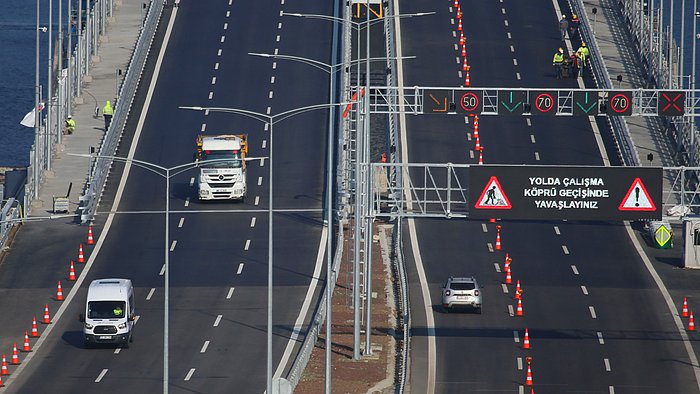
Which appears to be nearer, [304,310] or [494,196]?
[494,196]

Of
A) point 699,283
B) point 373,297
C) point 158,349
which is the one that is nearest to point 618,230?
point 699,283

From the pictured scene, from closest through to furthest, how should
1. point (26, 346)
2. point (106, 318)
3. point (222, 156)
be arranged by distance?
1. point (106, 318)
2. point (26, 346)
3. point (222, 156)

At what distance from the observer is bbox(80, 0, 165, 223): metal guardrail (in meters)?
89.7

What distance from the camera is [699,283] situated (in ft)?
263

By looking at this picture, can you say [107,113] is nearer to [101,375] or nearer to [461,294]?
[461,294]

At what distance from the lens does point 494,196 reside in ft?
216

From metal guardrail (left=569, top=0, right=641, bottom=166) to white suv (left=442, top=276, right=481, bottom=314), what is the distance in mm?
19768

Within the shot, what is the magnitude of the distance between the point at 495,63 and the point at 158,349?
46.1 m

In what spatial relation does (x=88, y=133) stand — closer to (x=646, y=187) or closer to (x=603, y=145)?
(x=603, y=145)

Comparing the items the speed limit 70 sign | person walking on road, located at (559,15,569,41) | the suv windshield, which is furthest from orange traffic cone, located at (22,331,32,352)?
person walking on road, located at (559,15,569,41)

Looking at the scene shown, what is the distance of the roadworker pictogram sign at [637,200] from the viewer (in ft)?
214

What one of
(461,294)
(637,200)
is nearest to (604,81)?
(461,294)

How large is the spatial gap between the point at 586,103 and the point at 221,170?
70.2ft

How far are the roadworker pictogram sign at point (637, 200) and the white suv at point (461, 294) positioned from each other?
10.6 meters
